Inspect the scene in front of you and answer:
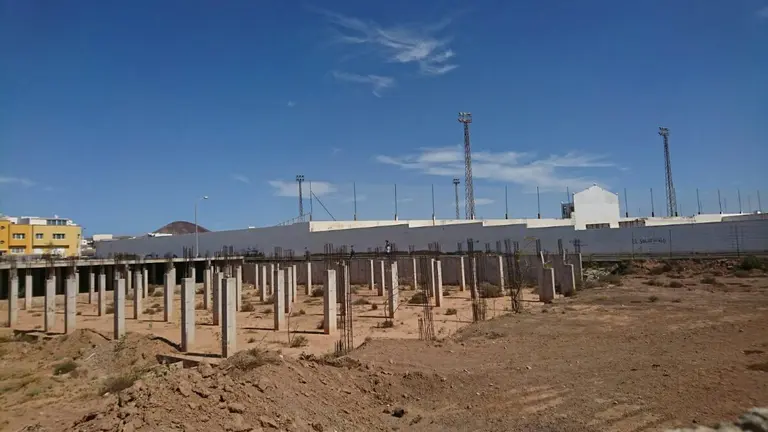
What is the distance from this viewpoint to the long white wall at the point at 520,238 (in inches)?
1323

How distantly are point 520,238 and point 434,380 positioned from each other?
99.6 ft

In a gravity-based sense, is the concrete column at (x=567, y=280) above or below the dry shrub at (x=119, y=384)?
above

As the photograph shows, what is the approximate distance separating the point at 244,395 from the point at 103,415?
196 centimetres

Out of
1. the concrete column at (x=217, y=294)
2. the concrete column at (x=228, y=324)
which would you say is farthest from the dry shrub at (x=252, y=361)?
the concrete column at (x=217, y=294)

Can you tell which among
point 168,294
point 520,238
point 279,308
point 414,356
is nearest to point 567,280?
point 520,238

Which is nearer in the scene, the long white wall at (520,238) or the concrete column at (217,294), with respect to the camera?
the concrete column at (217,294)

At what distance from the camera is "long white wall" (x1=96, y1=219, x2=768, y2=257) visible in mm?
33594

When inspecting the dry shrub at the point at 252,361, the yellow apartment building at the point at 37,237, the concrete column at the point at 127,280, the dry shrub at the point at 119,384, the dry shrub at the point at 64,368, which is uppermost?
the yellow apartment building at the point at 37,237

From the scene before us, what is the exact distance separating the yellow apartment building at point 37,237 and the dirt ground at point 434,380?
1854 inches

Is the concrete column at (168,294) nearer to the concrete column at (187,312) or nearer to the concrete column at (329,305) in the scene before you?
the concrete column at (187,312)

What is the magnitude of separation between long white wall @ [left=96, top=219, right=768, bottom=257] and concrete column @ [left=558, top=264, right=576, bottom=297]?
5580 millimetres

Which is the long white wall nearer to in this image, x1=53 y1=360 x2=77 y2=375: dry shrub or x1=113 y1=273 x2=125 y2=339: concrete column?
x1=113 y1=273 x2=125 y2=339: concrete column

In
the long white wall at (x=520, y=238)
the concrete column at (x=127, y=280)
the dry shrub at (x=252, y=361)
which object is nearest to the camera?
the dry shrub at (x=252, y=361)

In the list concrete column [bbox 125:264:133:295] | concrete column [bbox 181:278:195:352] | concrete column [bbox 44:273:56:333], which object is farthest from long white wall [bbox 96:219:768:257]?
concrete column [bbox 181:278:195:352]
